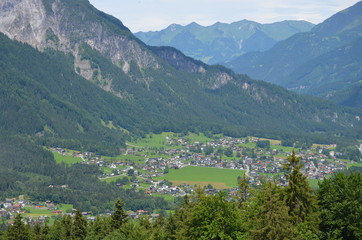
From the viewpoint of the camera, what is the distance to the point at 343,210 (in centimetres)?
6594

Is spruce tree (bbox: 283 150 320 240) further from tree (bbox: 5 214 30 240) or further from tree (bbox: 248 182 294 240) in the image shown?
tree (bbox: 5 214 30 240)

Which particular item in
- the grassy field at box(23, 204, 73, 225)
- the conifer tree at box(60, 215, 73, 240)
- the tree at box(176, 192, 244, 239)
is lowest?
the grassy field at box(23, 204, 73, 225)

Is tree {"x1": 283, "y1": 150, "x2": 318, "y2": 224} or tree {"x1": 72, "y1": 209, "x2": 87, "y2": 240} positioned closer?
tree {"x1": 283, "y1": 150, "x2": 318, "y2": 224}

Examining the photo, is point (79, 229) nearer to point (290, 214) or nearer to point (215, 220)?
point (215, 220)

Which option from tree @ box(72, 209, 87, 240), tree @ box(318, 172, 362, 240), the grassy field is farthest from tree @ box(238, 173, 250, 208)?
the grassy field

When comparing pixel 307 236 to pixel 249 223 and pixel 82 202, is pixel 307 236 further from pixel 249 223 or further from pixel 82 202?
pixel 82 202

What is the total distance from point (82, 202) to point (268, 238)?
437 feet

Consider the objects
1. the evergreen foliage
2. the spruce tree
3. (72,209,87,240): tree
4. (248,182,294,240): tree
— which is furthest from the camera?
(72,209,87,240): tree

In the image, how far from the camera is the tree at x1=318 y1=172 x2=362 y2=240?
6400 centimetres

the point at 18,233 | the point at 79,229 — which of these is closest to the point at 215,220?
the point at 79,229

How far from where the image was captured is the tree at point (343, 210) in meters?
64.0

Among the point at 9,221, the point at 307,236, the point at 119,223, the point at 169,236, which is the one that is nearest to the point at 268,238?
the point at 307,236

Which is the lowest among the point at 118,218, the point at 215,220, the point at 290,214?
the point at 118,218

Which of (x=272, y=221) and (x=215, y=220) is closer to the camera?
(x=272, y=221)
